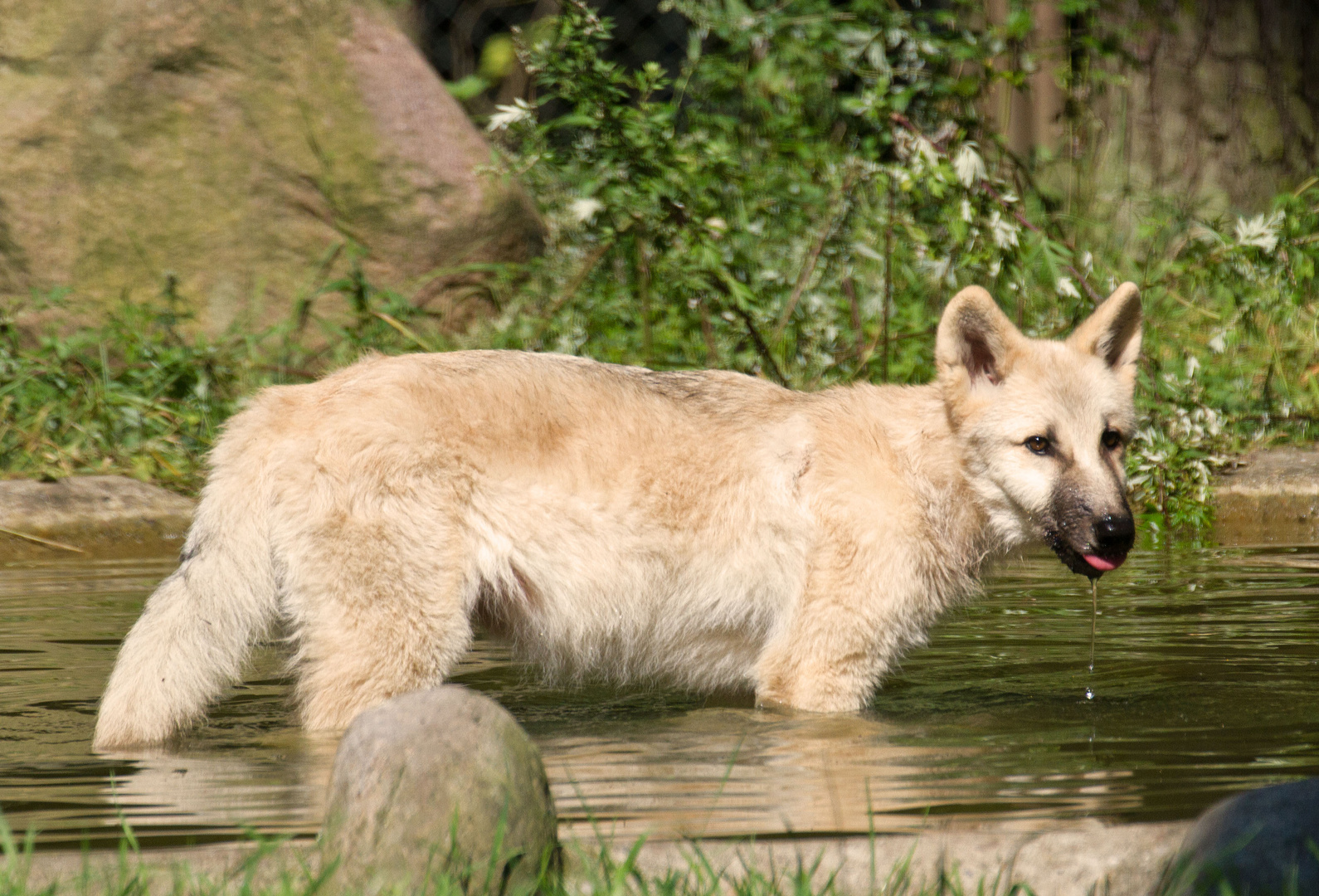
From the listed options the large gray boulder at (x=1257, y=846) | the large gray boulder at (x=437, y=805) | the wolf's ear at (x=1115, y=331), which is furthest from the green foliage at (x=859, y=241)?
the large gray boulder at (x=1257, y=846)

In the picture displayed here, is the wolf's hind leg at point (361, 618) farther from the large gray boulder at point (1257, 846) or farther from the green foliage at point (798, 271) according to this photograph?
the green foliage at point (798, 271)

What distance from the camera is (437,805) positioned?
2.74 m

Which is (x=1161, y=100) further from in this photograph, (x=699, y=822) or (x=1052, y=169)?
(x=699, y=822)

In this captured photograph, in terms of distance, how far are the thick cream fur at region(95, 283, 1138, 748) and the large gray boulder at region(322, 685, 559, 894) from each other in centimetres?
129

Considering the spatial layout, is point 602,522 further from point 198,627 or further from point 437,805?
point 437,805

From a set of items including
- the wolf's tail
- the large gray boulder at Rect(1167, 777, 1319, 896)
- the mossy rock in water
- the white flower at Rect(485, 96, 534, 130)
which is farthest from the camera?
the mossy rock in water

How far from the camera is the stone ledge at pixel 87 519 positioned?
7.57 m

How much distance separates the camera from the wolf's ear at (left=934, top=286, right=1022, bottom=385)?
4.75 metres

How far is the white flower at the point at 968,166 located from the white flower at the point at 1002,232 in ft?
0.71

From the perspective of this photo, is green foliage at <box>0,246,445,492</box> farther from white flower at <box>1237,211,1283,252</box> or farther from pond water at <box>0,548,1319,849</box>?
white flower at <box>1237,211,1283,252</box>

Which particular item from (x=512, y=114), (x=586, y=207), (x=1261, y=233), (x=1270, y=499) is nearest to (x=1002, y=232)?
(x=1261, y=233)

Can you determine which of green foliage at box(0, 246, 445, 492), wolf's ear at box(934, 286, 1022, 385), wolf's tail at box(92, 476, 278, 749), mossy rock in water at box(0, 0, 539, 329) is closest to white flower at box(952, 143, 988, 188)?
wolf's ear at box(934, 286, 1022, 385)

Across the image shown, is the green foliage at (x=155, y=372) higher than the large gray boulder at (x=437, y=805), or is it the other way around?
the large gray boulder at (x=437, y=805)

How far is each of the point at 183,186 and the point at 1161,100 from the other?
729 centimetres
